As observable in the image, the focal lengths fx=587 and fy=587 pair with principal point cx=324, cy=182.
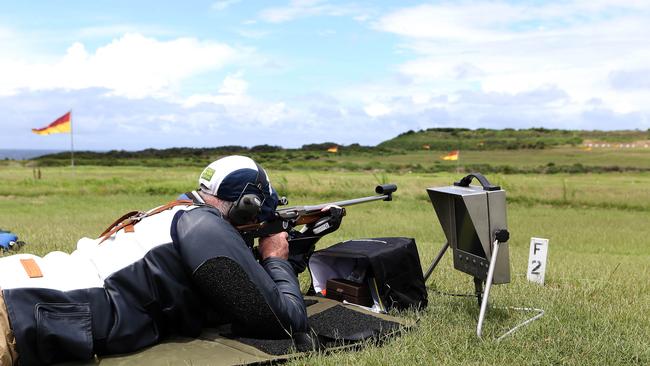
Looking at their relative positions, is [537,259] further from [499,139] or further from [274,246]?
[499,139]

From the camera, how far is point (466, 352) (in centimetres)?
451

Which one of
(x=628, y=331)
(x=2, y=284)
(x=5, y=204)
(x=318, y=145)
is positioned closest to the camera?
(x=2, y=284)

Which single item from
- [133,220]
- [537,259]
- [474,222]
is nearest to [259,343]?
[133,220]

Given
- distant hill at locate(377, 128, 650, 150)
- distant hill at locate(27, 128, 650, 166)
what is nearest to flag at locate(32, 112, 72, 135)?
distant hill at locate(27, 128, 650, 166)

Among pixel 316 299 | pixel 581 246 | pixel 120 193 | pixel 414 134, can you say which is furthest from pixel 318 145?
pixel 316 299

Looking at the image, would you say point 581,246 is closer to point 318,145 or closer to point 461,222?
point 461,222

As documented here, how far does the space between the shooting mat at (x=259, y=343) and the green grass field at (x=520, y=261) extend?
0.58ft

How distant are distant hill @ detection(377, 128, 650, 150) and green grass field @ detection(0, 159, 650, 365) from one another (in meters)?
72.4

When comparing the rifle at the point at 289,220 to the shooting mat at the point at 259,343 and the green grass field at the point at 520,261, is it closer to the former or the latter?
the shooting mat at the point at 259,343

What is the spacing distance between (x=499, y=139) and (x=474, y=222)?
10832 centimetres

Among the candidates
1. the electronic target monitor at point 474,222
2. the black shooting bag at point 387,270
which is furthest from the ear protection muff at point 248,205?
the electronic target monitor at point 474,222

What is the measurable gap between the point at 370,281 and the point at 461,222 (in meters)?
1.05

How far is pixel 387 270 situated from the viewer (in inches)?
222

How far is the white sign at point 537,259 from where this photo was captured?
7094 millimetres
